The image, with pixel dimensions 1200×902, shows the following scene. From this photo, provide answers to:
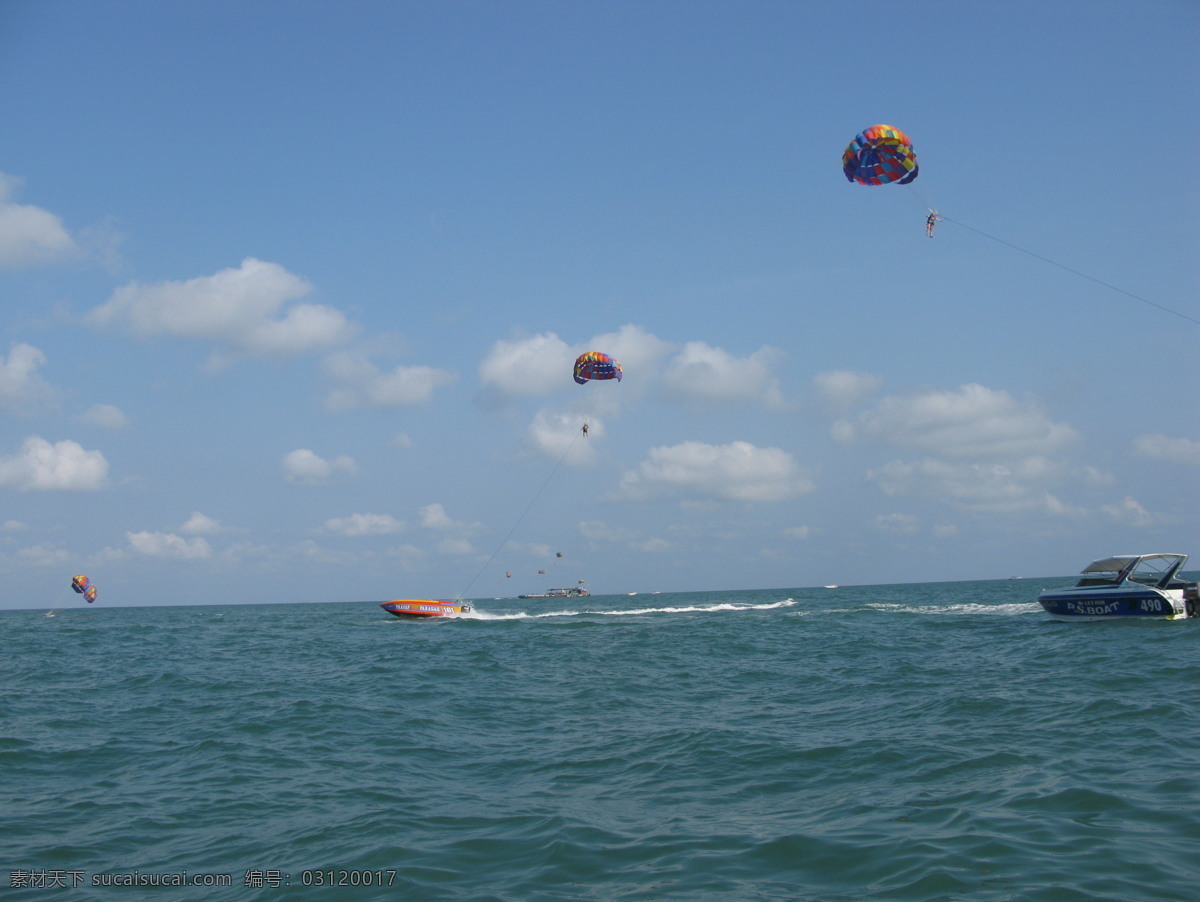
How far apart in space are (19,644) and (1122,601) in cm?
5546

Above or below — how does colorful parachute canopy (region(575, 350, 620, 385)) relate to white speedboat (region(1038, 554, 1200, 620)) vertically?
above

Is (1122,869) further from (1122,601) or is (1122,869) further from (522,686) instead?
(1122,601)

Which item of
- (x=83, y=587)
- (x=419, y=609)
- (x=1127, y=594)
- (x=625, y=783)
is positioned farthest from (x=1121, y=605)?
(x=83, y=587)

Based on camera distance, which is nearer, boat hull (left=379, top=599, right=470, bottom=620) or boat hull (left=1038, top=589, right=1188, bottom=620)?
boat hull (left=1038, top=589, right=1188, bottom=620)

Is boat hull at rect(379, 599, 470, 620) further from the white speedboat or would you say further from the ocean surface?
the white speedboat

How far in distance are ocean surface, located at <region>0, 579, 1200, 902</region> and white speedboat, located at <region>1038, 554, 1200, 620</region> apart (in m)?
8.15

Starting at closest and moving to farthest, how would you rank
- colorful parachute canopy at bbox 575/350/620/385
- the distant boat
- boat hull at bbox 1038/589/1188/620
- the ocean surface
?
the ocean surface < boat hull at bbox 1038/589/1188/620 < colorful parachute canopy at bbox 575/350/620/385 < the distant boat

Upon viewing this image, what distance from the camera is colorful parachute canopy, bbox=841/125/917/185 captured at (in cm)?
2783

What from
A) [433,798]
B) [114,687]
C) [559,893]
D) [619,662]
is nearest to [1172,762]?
[559,893]

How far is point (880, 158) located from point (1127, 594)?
19.8m

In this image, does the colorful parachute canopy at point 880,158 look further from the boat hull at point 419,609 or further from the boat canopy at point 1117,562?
the boat hull at point 419,609

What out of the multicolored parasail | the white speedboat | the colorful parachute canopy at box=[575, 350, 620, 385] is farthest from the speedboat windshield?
the multicolored parasail

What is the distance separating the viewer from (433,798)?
1136 centimetres

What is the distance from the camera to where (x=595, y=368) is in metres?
46.0
